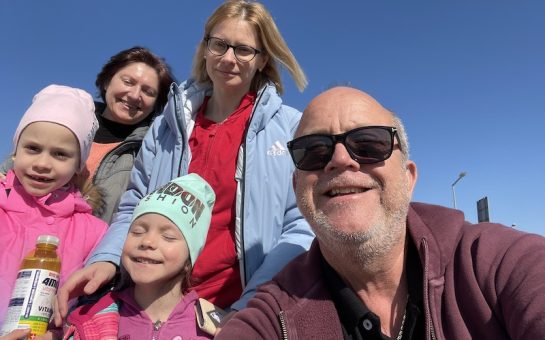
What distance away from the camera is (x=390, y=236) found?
6.82ft

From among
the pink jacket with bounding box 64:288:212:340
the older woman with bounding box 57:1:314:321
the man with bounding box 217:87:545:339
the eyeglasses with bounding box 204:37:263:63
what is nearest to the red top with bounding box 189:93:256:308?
the older woman with bounding box 57:1:314:321

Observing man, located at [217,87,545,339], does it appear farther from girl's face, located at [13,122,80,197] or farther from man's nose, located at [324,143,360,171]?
girl's face, located at [13,122,80,197]

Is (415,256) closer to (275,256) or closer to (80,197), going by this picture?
(275,256)

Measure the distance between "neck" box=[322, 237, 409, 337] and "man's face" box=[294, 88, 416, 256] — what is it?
78mm

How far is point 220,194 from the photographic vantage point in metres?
3.11

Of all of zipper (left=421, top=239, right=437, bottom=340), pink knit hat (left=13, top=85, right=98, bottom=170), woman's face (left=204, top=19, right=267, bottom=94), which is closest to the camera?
zipper (left=421, top=239, right=437, bottom=340)

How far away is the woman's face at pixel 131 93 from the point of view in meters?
4.21

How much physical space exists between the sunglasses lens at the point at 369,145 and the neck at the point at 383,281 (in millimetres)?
465

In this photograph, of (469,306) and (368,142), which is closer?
(469,306)

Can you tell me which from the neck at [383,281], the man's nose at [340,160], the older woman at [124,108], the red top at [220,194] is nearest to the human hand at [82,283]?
the red top at [220,194]

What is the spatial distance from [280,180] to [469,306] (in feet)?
5.11

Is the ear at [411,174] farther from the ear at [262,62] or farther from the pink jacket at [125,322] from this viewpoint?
the ear at [262,62]

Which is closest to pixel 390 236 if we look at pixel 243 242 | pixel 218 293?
pixel 243 242

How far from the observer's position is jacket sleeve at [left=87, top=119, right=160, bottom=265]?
8.94ft
